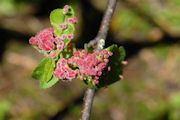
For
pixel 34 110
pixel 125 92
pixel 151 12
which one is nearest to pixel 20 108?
Answer: pixel 34 110

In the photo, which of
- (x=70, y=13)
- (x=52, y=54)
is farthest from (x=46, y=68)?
(x=70, y=13)

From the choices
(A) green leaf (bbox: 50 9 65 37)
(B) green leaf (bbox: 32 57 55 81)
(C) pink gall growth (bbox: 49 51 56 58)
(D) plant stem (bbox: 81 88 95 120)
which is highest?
(A) green leaf (bbox: 50 9 65 37)

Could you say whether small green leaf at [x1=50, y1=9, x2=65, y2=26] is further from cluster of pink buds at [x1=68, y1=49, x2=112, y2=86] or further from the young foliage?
cluster of pink buds at [x1=68, y1=49, x2=112, y2=86]

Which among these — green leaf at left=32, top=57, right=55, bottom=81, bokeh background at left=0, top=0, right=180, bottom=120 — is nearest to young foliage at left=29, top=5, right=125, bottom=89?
green leaf at left=32, top=57, right=55, bottom=81

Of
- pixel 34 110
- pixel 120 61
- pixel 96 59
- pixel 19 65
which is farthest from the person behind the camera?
pixel 19 65

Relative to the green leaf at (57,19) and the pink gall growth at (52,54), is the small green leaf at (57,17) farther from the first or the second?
the pink gall growth at (52,54)

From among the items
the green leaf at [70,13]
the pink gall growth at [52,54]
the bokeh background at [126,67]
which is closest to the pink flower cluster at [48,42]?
the pink gall growth at [52,54]

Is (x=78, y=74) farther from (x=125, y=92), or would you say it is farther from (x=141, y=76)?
(x=141, y=76)
